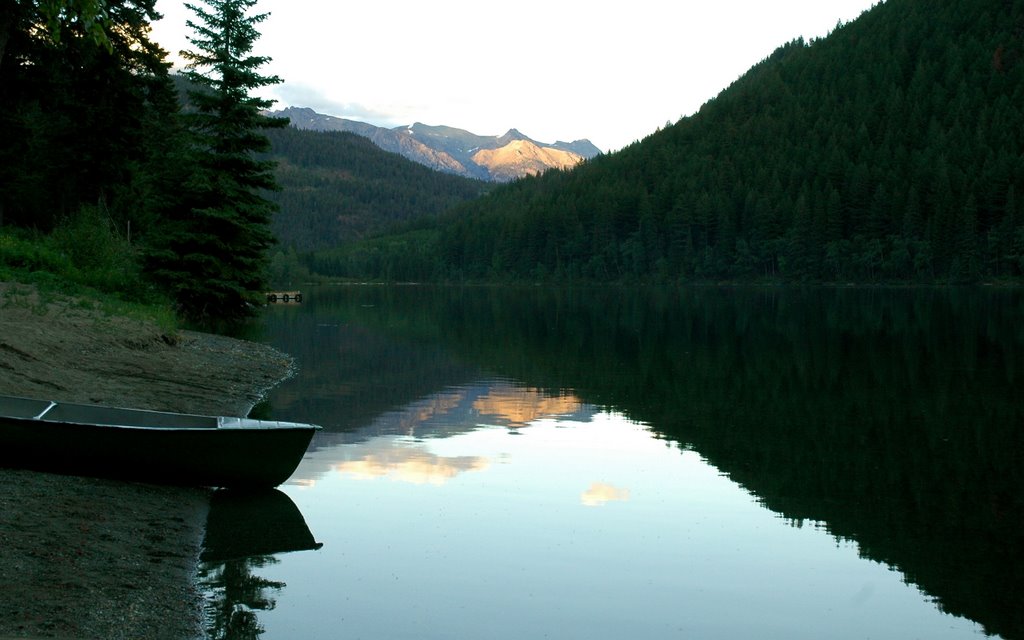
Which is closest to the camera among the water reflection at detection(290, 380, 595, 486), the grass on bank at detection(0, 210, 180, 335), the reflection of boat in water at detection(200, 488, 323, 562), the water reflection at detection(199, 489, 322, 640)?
the water reflection at detection(199, 489, 322, 640)

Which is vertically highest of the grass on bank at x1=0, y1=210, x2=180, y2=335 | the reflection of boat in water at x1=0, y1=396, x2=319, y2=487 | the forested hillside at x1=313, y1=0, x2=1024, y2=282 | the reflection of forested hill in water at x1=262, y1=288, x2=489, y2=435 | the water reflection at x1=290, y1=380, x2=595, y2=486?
the forested hillside at x1=313, y1=0, x2=1024, y2=282

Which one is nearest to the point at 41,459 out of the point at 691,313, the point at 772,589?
the point at 772,589

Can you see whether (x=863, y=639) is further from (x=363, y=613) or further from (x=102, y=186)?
(x=102, y=186)

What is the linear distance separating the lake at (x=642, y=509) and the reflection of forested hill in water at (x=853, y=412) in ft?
0.29

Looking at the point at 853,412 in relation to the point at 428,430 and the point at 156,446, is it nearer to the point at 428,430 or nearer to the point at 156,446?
the point at 428,430

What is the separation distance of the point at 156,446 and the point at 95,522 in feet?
6.87

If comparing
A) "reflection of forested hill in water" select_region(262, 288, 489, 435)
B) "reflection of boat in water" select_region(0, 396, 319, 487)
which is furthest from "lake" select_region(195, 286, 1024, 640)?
"reflection of boat in water" select_region(0, 396, 319, 487)

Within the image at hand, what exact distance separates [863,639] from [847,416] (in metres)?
14.7

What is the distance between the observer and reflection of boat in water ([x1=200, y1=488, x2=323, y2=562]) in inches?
485

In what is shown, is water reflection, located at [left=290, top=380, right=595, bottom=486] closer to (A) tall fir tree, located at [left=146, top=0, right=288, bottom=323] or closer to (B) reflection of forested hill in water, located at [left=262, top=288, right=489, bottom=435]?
(B) reflection of forested hill in water, located at [left=262, top=288, right=489, bottom=435]

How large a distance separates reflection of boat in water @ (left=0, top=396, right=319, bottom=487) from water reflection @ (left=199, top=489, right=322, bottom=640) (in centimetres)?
56

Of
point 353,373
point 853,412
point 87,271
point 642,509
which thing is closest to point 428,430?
point 642,509

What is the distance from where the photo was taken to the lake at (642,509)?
1049cm

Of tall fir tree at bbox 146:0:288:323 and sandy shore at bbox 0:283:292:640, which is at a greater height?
tall fir tree at bbox 146:0:288:323
